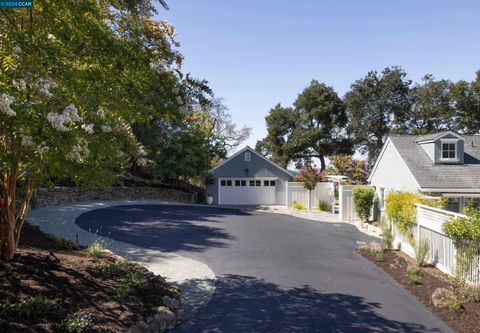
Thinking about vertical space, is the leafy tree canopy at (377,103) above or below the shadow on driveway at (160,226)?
above

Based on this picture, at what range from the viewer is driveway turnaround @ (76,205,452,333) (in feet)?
21.4

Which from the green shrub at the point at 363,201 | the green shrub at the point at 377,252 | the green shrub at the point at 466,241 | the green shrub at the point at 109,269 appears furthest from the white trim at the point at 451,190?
the green shrub at the point at 109,269

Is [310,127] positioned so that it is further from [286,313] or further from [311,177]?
[286,313]

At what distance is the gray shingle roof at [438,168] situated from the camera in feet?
52.3

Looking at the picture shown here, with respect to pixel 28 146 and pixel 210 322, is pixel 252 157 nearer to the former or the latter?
pixel 210 322

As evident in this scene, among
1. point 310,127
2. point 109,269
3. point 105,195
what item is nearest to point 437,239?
point 109,269

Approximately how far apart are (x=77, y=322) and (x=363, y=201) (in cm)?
1586

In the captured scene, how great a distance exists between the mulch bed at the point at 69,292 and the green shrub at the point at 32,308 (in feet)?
0.14

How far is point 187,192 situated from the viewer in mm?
27422

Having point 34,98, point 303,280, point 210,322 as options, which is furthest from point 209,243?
point 34,98

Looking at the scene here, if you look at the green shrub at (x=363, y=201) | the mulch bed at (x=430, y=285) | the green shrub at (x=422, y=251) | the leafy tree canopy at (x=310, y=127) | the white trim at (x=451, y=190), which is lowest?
the mulch bed at (x=430, y=285)

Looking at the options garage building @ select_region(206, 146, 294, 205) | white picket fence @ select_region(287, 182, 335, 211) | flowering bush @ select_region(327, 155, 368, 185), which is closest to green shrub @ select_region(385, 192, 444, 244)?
white picket fence @ select_region(287, 182, 335, 211)

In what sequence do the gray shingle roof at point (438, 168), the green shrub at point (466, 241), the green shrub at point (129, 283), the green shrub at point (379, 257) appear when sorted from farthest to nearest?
1. the gray shingle roof at point (438, 168)
2. the green shrub at point (379, 257)
3. the green shrub at point (466, 241)
4. the green shrub at point (129, 283)

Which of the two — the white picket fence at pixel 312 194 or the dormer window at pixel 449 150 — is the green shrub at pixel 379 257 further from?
the white picket fence at pixel 312 194
